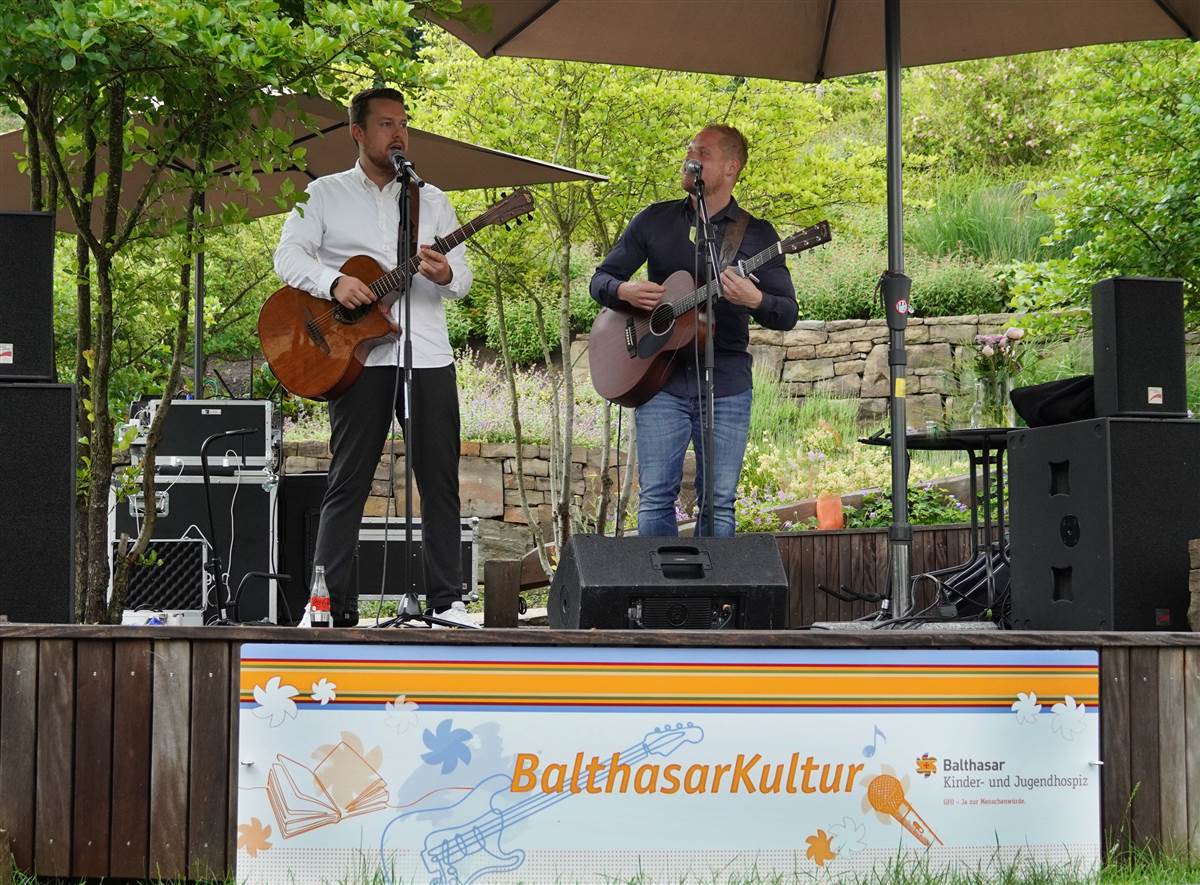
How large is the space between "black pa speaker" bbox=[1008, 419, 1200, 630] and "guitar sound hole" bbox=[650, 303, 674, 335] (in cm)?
131

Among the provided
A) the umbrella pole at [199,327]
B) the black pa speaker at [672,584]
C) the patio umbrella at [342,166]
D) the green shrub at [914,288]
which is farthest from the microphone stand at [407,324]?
the green shrub at [914,288]

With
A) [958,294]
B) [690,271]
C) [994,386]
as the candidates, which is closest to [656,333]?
[690,271]

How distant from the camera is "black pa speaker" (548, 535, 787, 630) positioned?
A: 366 centimetres

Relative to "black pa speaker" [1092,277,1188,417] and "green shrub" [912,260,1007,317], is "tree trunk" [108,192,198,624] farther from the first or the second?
"green shrub" [912,260,1007,317]

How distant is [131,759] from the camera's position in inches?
115

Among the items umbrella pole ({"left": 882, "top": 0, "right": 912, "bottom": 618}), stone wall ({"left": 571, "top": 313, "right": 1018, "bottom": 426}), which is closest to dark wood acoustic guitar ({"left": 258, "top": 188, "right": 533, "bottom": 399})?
umbrella pole ({"left": 882, "top": 0, "right": 912, "bottom": 618})

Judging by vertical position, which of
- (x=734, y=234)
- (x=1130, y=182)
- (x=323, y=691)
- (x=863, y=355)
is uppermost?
(x=1130, y=182)

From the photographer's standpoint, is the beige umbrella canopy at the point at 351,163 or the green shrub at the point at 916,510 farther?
the green shrub at the point at 916,510

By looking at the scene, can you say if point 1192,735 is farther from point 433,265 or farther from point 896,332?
point 433,265

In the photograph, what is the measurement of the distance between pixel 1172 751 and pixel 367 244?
278 cm

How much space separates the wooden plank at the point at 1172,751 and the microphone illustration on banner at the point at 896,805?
57 centimetres

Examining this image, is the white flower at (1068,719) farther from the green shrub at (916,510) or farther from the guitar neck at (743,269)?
the green shrub at (916,510)

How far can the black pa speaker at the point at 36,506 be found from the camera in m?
3.33

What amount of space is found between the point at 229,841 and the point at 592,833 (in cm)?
77
